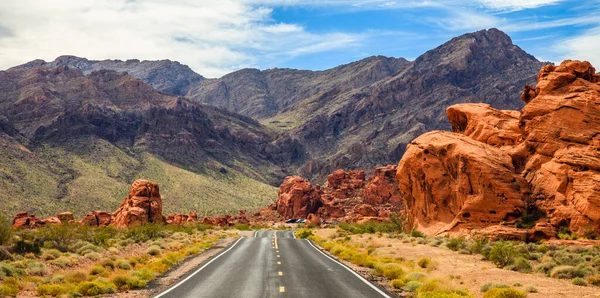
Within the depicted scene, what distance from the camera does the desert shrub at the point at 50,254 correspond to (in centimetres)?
2500

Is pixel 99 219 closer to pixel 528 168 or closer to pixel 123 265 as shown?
pixel 123 265

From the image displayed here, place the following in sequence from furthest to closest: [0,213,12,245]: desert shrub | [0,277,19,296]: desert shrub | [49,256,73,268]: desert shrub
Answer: [0,213,12,245]: desert shrub
[49,256,73,268]: desert shrub
[0,277,19,296]: desert shrub

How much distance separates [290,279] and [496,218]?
817 inches

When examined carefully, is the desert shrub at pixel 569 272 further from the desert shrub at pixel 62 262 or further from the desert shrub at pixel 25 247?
the desert shrub at pixel 25 247

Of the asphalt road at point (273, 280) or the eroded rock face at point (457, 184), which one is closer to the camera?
the asphalt road at point (273, 280)

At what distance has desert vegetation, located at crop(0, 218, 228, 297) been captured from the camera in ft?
55.9

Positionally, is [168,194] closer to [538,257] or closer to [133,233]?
[133,233]

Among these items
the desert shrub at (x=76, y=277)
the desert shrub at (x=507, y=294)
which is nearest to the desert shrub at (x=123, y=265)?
the desert shrub at (x=76, y=277)

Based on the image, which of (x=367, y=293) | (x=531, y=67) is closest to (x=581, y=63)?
(x=367, y=293)

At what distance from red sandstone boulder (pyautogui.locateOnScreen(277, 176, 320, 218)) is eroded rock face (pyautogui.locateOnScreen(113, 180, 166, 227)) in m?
40.8

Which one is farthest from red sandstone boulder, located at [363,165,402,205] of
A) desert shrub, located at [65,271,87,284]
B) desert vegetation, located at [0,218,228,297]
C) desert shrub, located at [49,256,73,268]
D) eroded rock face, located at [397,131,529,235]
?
desert shrub, located at [65,271,87,284]

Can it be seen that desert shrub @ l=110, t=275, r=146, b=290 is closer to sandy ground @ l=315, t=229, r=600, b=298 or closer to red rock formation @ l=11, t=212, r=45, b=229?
sandy ground @ l=315, t=229, r=600, b=298

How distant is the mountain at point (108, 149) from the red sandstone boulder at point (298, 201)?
1613 centimetres

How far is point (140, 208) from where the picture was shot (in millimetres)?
57594
